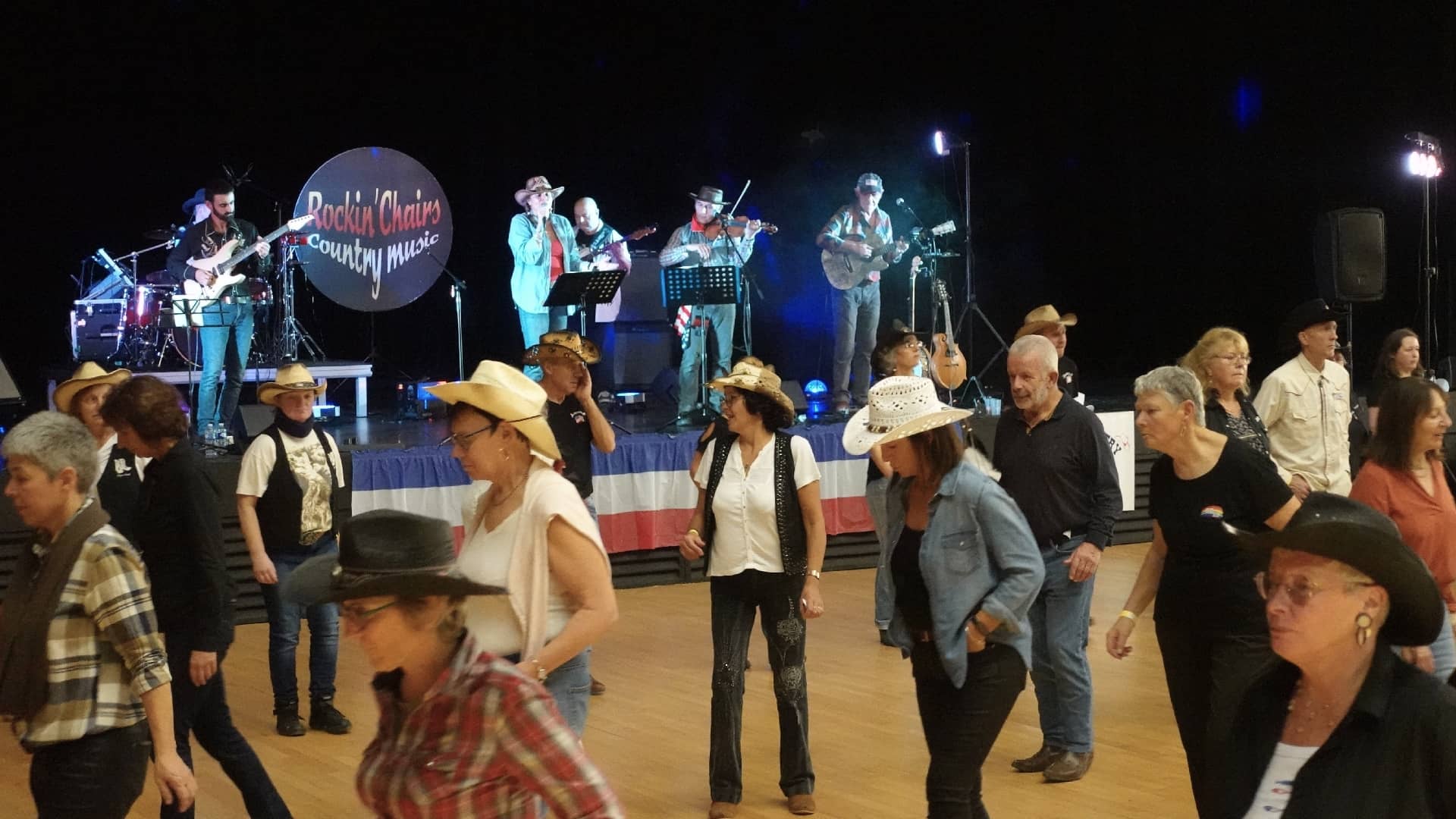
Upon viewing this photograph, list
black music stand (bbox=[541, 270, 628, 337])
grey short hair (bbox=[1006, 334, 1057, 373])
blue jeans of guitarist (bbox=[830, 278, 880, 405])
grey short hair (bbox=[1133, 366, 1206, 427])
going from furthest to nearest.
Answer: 1. blue jeans of guitarist (bbox=[830, 278, 880, 405])
2. black music stand (bbox=[541, 270, 628, 337])
3. grey short hair (bbox=[1006, 334, 1057, 373])
4. grey short hair (bbox=[1133, 366, 1206, 427])

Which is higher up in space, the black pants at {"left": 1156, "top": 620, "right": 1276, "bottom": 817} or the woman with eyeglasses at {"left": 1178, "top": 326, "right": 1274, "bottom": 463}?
the woman with eyeglasses at {"left": 1178, "top": 326, "right": 1274, "bottom": 463}

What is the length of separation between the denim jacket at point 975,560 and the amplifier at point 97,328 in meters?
10.1

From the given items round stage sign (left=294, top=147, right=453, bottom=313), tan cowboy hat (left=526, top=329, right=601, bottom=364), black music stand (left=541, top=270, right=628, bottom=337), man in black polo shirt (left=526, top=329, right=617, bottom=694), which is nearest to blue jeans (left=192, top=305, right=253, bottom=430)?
round stage sign (left=294, top=147, right=453, bottom=313)

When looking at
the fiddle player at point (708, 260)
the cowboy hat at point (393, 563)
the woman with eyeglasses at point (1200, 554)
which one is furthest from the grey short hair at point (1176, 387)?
the fiddle player at point (708, 260)

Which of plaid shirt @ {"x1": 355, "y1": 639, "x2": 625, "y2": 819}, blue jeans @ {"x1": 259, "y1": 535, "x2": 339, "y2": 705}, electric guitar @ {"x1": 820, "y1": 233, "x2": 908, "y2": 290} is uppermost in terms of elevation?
electric guitar @ {"x1": 820, "y1": 233, "x2": 908, "y2": 290}

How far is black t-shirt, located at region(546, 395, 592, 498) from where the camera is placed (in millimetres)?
6891

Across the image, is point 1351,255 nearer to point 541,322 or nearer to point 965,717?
point 541,322

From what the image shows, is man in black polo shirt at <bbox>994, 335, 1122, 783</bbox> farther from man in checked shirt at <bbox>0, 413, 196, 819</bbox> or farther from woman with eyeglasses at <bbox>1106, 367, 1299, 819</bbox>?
man in checked shirt at <bbox>0, 413, 196, 819</bbox>

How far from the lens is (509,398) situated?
3234 mm

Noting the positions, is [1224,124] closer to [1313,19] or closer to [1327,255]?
[1313,19]

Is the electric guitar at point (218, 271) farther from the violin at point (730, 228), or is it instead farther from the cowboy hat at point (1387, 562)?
the cowboy hat at point (1387, 562)

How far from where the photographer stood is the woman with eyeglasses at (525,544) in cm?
315

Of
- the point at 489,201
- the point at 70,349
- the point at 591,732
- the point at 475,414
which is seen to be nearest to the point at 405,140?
the point at 489,201

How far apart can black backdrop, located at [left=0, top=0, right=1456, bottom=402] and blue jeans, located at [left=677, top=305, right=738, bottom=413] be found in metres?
3.34
